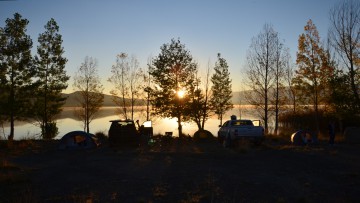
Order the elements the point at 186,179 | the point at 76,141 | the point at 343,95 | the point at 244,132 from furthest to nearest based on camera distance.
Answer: the point at 343,95
the point at 76,141
the point at 244,132
the point at 186,179

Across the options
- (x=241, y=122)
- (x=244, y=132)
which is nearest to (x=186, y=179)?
(x=244, y=132)

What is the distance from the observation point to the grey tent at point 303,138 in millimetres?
24656

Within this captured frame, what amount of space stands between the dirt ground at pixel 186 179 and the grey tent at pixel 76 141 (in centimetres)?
510

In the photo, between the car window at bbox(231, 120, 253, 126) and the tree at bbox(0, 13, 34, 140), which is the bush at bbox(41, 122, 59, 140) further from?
the car window at bbox(231, 120, 253, 126)

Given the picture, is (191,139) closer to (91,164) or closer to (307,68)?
(307,68)

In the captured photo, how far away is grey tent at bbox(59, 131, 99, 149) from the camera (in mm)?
23484

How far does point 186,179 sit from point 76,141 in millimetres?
13956

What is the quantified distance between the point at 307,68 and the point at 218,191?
95.7ft

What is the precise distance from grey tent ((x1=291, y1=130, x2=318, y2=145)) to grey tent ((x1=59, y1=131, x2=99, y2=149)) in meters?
14.0

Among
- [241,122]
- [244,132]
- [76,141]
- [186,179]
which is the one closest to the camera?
[186,179]

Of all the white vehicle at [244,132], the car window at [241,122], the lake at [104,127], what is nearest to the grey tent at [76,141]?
the lake at [104,127]

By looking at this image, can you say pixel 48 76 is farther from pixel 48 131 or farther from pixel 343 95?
pixel 343 95

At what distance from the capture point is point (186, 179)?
1207 cm

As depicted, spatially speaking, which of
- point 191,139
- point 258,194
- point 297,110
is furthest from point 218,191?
point 297,110
